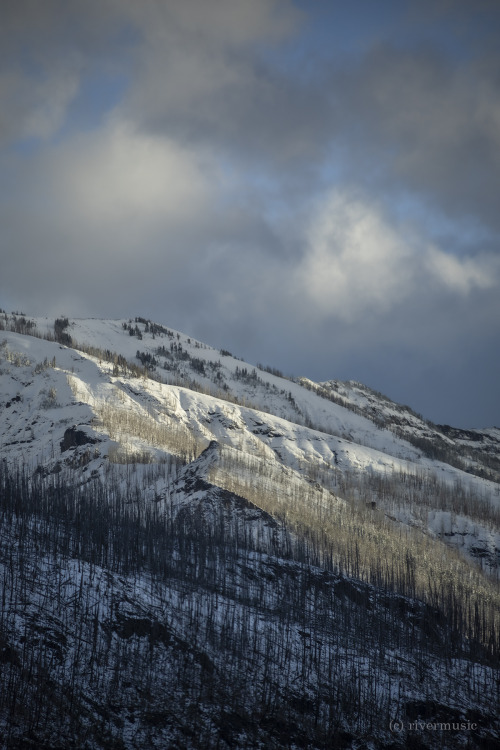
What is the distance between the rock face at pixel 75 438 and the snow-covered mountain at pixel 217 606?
34cm

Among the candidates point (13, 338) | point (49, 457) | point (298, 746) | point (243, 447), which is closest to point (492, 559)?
point (243, 447)

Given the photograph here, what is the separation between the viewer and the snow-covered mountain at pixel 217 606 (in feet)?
85.2

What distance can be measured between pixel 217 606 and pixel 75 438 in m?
62.5

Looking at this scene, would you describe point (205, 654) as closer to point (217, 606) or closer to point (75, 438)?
point (217, 606)

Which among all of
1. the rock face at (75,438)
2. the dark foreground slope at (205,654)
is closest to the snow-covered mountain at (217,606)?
the dark foreground slope at (205,654)

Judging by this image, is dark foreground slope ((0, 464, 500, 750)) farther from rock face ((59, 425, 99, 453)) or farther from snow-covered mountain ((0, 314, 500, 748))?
rock face ((59, 425, 99, 453))

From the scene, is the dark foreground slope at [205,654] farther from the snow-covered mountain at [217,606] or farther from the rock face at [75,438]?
the rock face at [75,438]

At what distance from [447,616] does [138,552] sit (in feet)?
88.8

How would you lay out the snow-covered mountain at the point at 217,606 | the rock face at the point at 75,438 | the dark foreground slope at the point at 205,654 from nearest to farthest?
the dark foreground slope at the point at 205,654 < the snow-covered mountain at the point at 217,606 < the rock face at the point at 75,438

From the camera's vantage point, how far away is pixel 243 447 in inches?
4564

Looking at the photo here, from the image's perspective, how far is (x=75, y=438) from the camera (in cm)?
9438

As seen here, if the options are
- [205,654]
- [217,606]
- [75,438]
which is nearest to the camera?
[205,654]

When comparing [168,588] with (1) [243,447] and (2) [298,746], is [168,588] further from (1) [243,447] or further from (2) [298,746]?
(1) [243,447]

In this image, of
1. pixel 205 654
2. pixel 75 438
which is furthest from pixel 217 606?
pixel 75 438
